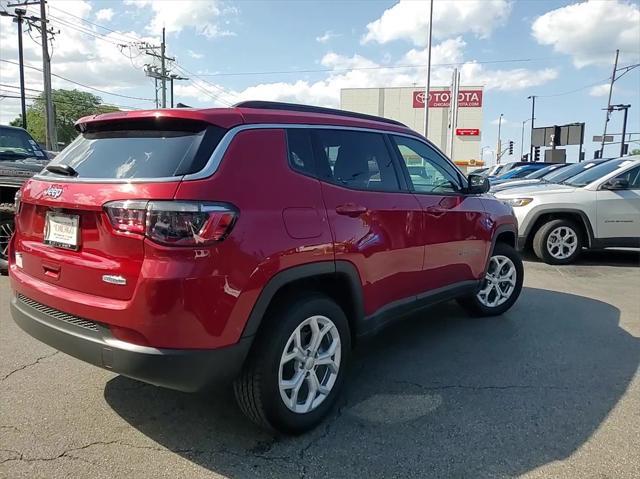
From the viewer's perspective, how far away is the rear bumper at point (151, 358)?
2395 mm

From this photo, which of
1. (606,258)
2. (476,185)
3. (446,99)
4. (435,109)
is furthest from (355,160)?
(435,109)

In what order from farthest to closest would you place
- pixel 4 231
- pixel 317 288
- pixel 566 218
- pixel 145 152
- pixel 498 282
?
pixel 566 218, pixel 4 231, pixel 498 282, pixel 317 288, pixel 145 152

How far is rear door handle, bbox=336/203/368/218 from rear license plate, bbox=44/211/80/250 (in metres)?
1.43

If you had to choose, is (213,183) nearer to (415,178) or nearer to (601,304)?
(415,178)

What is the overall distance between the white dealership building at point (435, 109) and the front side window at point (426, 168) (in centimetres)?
5350

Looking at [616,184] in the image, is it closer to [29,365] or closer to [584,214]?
[584,214]

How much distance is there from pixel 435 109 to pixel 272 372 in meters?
59.1

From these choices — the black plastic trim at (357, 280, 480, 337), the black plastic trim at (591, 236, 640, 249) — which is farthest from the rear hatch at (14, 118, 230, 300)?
the black plastic trim at (591, 236, 640, 249)

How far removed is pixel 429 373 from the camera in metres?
3.80

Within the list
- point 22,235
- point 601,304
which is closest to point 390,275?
point 22,235

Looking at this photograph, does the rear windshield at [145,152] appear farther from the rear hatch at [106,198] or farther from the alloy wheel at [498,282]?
the alloy wheel at [498,282]

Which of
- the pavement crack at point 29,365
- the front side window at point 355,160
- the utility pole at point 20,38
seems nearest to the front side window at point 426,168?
the front side window at point 355,160

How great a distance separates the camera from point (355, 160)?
3.44 m

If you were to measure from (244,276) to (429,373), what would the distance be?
1930 millimetres
